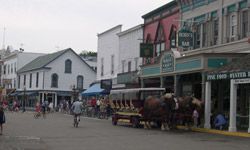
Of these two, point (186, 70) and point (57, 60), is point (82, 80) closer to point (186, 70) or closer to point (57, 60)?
point (57, 60)

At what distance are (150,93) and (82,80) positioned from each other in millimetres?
53228

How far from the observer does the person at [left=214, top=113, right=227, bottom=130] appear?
1130 inches

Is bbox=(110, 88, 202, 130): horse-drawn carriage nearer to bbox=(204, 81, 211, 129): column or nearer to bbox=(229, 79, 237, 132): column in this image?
bbox=(204, 81, 211, 129): column

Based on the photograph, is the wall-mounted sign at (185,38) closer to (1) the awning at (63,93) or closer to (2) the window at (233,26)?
(2) the window at (233,26)

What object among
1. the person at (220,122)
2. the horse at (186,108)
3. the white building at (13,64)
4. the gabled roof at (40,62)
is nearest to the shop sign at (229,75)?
the horse at (186,108)

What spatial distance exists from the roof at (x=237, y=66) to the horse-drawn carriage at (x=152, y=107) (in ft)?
8.34

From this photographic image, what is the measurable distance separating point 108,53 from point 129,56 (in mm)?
7178

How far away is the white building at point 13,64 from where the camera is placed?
94875mm

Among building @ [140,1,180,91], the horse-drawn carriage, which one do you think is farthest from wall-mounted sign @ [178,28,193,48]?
the horse-drawn carriage

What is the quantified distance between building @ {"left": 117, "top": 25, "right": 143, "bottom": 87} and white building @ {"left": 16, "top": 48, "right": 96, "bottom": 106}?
26.7 m

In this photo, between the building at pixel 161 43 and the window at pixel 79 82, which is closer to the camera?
the building at pixel 161 43

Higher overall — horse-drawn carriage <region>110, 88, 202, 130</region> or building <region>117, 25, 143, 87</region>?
building <region>117, 25, 143, 87</region>

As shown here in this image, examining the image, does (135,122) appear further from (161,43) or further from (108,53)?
(108,53)

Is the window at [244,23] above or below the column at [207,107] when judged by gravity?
above
